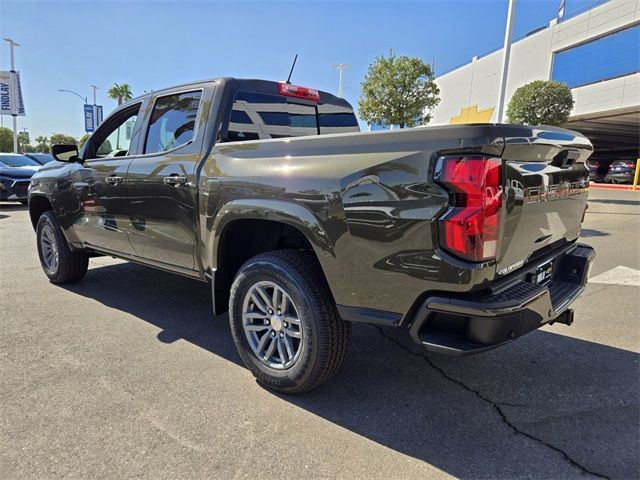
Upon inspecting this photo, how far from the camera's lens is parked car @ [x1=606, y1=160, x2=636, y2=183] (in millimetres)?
23859

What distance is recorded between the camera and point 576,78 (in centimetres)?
2809

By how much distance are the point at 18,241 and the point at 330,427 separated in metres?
7.81

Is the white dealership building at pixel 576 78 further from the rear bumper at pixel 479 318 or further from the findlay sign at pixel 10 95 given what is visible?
the findlay sign at pixel 10 95

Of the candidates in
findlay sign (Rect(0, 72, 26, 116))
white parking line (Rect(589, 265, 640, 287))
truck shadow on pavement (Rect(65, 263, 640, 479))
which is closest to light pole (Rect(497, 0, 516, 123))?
white parking line (Rect(589, 265, 640, 287))

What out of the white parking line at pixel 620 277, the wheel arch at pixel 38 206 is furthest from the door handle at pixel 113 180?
the white parking line at pixel 620 277

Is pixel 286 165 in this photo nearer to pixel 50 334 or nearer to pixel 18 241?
pixel 50 334

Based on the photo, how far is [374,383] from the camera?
9.68 ft

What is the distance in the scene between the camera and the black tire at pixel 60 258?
16.1 ft

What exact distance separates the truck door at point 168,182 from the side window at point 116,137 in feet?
1.43

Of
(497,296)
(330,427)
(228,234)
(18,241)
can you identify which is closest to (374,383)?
(330,427)

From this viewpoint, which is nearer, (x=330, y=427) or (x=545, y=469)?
(x=545, y=469)

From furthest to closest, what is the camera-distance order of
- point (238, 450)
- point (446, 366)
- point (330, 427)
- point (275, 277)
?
point (446, 366) → point (275, 277) → point (330, 427) → point (238, 450)

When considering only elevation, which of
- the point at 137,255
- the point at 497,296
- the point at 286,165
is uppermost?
the point at 286,165

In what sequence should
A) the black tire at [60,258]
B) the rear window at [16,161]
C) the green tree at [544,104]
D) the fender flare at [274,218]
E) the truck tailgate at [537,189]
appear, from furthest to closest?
the green tree at [544,104] < the rear window at [16,161] < the black tire at [60,258] < the fender flare at [274,218] < the truck tailgate at [537,189]
